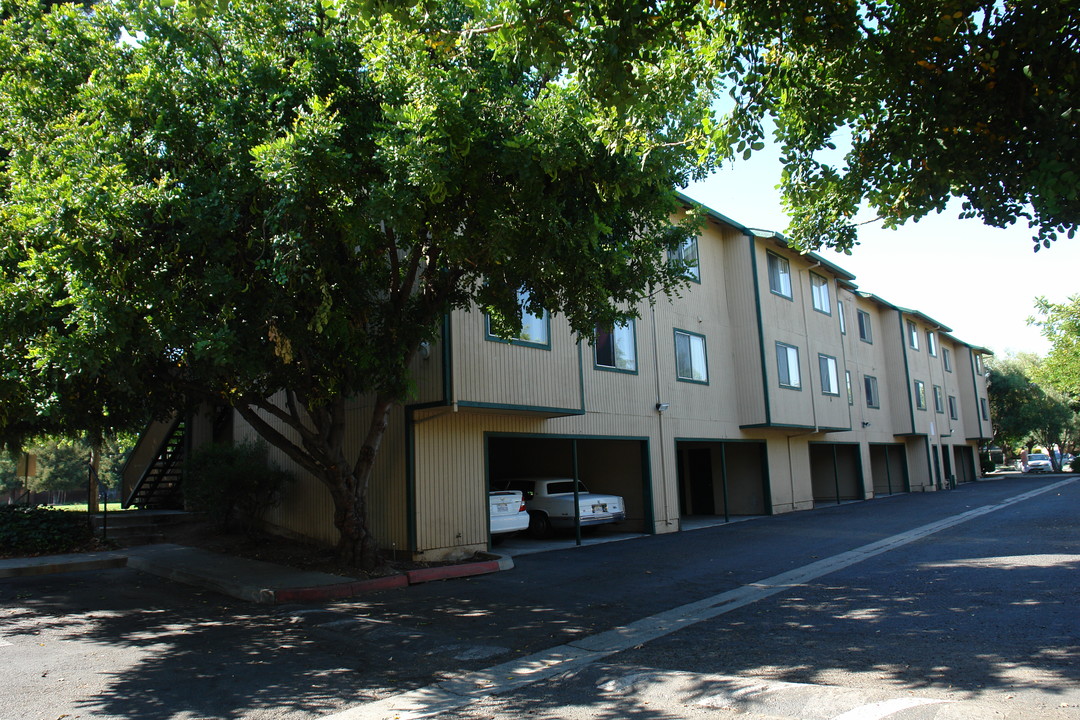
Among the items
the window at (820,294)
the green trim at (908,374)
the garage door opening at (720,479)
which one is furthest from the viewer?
the green trim at (908,374)

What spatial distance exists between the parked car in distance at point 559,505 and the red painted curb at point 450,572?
14.5 ft

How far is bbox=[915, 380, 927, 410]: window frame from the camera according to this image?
35.1 m

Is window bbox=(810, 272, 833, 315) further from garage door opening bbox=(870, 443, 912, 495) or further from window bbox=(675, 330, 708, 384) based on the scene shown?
garage door opening bbox=(870, 443, 912, 495)

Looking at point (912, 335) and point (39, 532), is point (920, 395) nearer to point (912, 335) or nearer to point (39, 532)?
point (912, 335)

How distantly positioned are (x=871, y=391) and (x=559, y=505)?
1960 centimetres

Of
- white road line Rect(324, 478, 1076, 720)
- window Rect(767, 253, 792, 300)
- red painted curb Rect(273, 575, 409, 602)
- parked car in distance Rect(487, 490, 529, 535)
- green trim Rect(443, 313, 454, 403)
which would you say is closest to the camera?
white road line Rect(324, 478, 1076, 720)

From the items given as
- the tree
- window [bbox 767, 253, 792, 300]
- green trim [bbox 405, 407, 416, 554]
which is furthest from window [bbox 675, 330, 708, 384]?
the tree

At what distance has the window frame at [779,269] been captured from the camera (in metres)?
23.3

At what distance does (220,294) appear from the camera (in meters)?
8.73

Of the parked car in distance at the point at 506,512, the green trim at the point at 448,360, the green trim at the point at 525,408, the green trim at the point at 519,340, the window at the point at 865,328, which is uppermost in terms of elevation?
the window at the point at 865,328

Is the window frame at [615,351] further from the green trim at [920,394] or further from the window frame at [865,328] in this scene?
the green trim at [920,394]

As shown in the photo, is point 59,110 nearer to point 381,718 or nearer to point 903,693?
point 381,718

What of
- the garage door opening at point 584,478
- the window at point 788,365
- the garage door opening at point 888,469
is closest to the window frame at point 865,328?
the garage door opening at point 888,469

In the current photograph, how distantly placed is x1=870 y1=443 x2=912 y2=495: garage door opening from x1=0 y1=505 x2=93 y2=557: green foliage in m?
30.4
